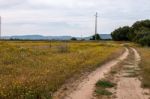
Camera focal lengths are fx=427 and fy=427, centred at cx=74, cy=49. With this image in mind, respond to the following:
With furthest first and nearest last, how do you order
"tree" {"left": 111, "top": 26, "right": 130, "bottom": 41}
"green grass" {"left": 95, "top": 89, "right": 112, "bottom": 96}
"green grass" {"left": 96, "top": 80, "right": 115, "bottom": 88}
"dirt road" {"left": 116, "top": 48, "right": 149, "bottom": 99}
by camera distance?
"tree" {"left": 111, "top": 26, "right": 130, "bottom": 41}
"green grass" {"left": 96, "top": 80, "right": 115, "bottom": 88}
"green grass" {"left": 95, "top": 89, "right": 112, "bottom": 96}
"dirt road" {"left": 116, "top": 48, "right": 149, "bottom": 99}

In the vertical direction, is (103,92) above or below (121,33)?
below

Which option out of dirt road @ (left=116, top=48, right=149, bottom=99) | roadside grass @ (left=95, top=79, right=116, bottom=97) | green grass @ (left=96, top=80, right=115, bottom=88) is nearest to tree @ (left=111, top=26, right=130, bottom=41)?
dirt road @ (left=116, top=48, right=149, bottom=99)

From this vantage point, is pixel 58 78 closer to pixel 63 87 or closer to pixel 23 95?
pixel 63 87

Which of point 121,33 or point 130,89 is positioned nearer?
point 130,89

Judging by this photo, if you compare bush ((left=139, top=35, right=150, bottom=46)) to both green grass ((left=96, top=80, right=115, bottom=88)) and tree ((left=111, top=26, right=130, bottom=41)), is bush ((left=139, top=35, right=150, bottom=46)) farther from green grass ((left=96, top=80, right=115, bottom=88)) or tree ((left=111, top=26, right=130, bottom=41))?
green grass ((left=96, top=80, right=115, bottom=88))

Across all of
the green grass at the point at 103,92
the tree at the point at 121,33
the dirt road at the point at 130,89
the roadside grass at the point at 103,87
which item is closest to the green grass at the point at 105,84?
the roadside grass at the point at 103,87

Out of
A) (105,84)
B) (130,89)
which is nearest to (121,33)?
(105,84)

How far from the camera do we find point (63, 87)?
15289 millimetres

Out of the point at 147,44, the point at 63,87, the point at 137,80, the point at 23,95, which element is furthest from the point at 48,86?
the point at 147,44

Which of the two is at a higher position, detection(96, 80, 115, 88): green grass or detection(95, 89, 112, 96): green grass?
detection(95, 89, 112, 96): green grass

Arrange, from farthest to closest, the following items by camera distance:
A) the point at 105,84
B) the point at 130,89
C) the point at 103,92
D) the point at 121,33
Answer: the point at 121,33 < the point at 105,84 < the point at 130,89 < the point at 103,92

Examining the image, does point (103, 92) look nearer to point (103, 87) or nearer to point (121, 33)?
point (103, 87)

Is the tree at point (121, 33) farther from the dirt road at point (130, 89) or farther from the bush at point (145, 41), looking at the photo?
the dirt road at point (130, 89)

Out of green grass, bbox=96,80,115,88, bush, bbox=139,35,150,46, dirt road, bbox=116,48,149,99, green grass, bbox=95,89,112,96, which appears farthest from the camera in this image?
bush, bbox=139,35,150,46
